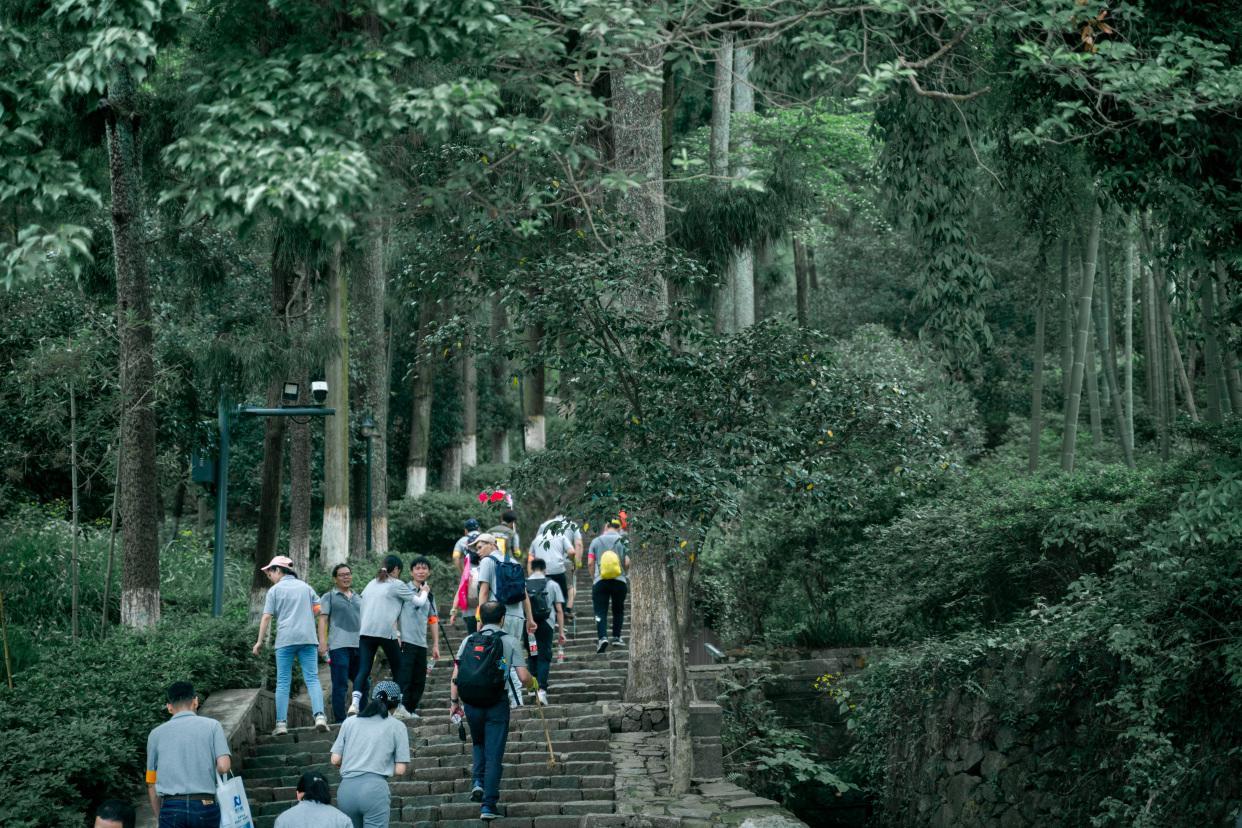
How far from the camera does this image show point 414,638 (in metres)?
12.8

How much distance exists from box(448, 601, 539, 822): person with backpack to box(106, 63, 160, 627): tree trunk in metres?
4.94

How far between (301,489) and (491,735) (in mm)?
10556

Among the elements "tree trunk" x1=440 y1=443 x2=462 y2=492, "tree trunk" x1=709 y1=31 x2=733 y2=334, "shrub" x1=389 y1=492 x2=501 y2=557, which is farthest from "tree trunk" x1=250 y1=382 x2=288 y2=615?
"tree trunk" x1=440 y1=443 x2=462 y2=492

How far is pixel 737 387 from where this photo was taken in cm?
1149

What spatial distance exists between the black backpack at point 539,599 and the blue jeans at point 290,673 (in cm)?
248

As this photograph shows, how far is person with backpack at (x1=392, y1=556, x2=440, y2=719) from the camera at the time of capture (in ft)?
41.8

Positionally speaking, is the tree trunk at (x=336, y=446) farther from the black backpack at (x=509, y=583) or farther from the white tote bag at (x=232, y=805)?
the white tote bag at (x=232, y=805)

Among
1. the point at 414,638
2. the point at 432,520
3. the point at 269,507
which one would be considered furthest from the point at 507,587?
the point at 432,520

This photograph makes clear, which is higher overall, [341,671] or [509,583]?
[509,583]

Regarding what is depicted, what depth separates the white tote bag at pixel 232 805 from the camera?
26.0 ft

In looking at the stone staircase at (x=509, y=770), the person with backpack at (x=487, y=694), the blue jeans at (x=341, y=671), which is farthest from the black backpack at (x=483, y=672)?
the blue jeans at (x=341, y=671)

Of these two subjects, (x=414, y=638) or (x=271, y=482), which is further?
(x=271, y=482)

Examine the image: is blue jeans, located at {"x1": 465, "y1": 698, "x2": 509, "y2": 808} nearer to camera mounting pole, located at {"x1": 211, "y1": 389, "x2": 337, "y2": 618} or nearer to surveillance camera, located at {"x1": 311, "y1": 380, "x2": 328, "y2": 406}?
camera mounting pole, located at {"x1": 211, "y1": 389, "x2": 337, "y2": 618}

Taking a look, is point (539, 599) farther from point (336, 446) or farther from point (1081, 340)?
point (1081, 340)
